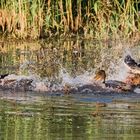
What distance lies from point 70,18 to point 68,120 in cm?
1205

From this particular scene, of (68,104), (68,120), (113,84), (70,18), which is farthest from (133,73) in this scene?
(70,18)

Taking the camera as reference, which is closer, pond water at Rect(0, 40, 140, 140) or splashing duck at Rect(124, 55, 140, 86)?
pond water at Rect(0, 40, 140, 140)

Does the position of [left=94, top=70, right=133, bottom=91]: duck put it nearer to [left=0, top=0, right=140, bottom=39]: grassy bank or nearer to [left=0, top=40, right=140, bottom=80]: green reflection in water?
[left=0, top=40, right=140, bottom=80]: green reflection in water

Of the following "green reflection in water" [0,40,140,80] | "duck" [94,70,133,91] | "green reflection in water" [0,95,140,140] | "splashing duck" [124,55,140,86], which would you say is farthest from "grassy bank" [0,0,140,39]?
"green reflection in water" [0,95,140,140]

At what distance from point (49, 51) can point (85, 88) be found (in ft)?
21.4

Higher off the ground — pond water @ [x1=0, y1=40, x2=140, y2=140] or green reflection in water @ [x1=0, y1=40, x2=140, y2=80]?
pond water @ [x1=0, y1=40, x2=140, y2=140]

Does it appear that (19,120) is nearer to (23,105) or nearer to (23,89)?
(23,105)

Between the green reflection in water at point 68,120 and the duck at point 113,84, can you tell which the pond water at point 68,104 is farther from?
the duck at point 113,84

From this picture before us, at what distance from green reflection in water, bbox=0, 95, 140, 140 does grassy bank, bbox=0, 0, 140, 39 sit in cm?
898

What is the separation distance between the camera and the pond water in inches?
285

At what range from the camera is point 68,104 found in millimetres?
9297

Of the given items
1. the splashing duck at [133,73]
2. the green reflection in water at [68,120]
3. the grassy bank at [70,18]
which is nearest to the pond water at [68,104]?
the green reflection in water at [68,120]

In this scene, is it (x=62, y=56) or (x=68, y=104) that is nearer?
(x=68, y=104)

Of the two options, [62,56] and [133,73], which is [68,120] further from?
[62,56]
